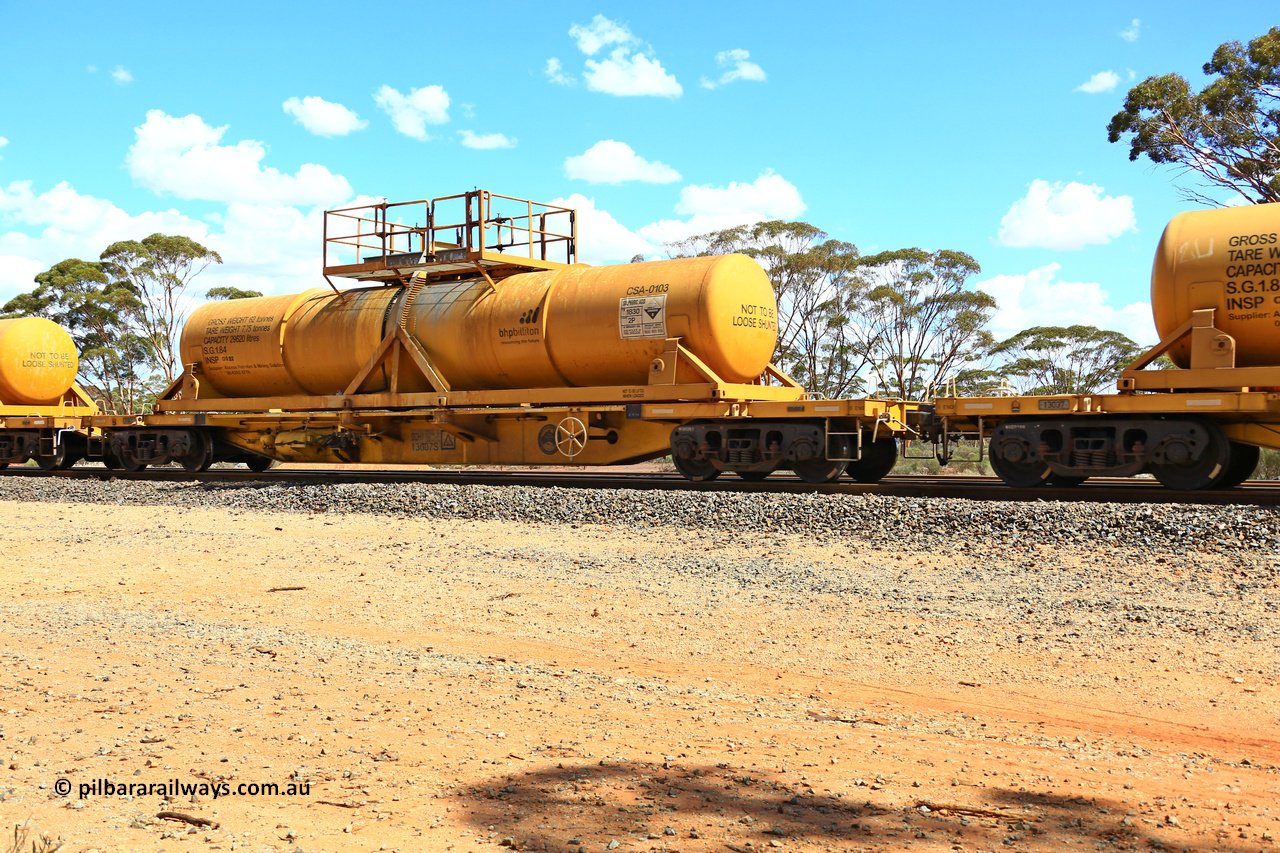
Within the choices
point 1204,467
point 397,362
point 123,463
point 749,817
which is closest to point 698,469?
point 397,362

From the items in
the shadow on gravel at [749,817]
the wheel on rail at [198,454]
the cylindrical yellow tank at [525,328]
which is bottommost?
the shadow on gravel at [749,817]

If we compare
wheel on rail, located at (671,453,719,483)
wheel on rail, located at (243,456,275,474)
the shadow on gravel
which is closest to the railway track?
wheel on rail, located at (671,453,719,483)

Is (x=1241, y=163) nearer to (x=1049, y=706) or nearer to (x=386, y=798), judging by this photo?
(x=1049, y=706)

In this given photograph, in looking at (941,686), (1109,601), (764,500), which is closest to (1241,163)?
(764,500)

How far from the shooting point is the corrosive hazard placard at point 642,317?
14.9 m

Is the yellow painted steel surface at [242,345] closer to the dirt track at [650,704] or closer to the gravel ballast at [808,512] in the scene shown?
the gravel ballast at [808,512]

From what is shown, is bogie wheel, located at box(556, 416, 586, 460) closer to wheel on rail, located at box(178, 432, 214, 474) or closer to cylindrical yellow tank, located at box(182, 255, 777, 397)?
cylindrical yellow tank, located at box(182, 255, 777, 397)

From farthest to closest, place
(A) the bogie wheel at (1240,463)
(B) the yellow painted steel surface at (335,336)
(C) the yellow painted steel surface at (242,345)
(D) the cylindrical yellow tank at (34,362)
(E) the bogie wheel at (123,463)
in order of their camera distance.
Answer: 1. (D) the cylindrical yellow tank at (34,362)
2. (E) the bogie wheel at (123,463)
3. (C) the yellow painted steel surface at (242,345)
4. (B) the yellow painted steel surface at (335,336)
5. (A) the bogie wheel at (1240,463)

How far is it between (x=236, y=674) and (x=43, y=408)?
71.7 ft

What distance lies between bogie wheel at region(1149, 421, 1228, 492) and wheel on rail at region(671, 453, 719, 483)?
5775 mm

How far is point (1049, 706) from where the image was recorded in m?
5.78

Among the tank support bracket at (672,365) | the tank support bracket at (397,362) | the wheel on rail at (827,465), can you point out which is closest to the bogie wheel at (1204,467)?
the wheel on rail at (827,465)

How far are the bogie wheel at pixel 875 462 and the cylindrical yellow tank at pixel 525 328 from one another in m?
2.06

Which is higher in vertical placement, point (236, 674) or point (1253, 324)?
point (1253, 324)
